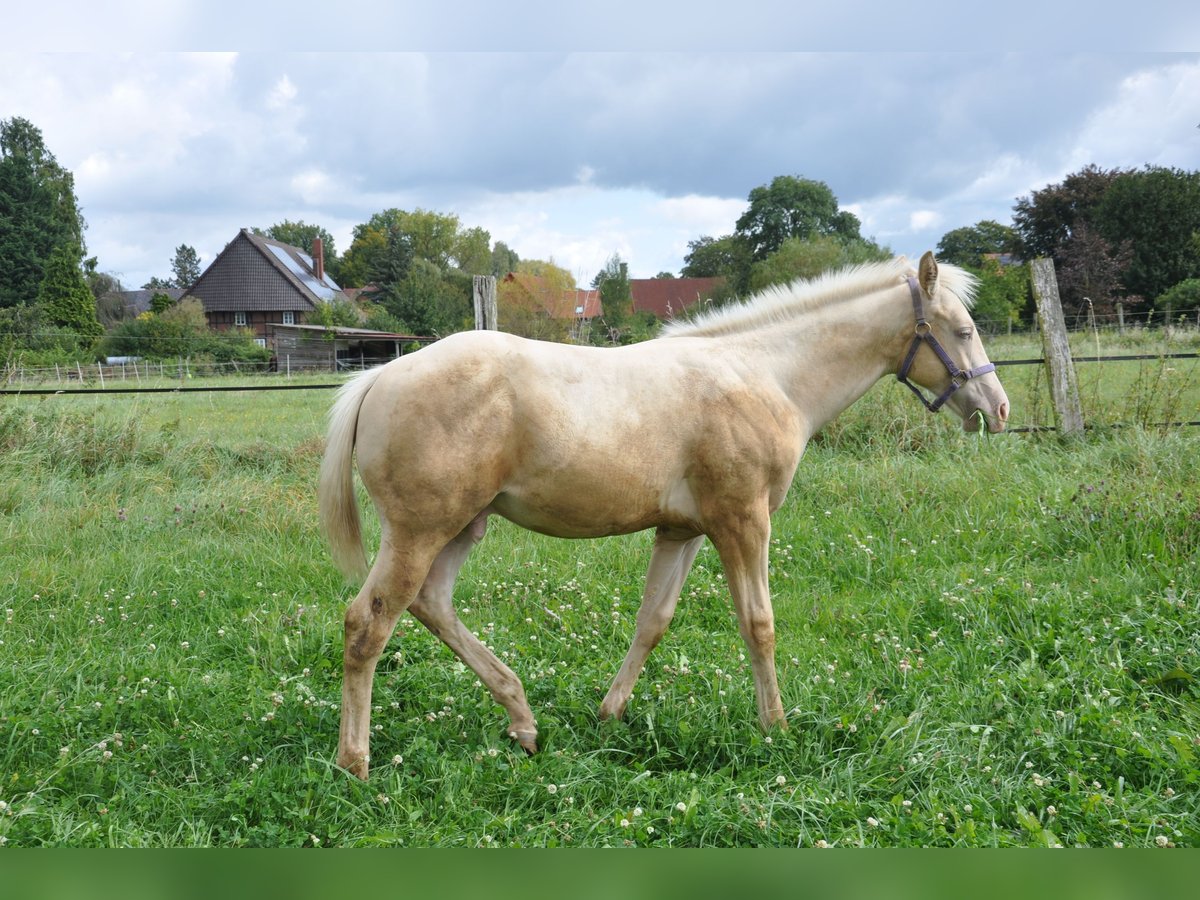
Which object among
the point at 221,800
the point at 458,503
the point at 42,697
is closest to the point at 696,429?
the point at 458,503

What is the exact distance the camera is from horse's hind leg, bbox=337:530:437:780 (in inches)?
122

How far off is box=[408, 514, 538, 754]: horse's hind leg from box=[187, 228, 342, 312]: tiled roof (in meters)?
49.5

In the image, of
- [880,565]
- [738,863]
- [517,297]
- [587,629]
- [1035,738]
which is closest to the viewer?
[738,863]

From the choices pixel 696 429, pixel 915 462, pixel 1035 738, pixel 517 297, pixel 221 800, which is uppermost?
pixel 517 297

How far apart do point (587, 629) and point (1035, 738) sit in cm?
224

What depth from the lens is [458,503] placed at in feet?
10.0

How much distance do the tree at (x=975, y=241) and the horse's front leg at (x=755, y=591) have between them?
52423 millimetres

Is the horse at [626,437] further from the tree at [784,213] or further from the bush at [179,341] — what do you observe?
the tree at [784,213]

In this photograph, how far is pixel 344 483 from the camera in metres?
3.31

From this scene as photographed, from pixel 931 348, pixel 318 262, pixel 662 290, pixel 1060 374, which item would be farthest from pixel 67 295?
pixel 931 348

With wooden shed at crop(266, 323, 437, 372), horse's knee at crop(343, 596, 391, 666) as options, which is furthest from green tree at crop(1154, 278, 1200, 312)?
horse's knee at crop(343, 596, 391, 666)

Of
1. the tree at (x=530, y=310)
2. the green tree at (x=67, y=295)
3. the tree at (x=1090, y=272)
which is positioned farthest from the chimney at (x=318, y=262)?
the tree at (x=1090, y=272)

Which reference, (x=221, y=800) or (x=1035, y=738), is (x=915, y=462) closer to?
(x=1035, y=738)

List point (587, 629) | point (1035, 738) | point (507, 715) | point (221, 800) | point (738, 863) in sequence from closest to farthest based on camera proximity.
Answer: point (738, 863)
point (221, 800)
point (1035, 738)
point (507, 715)
point (587, 629)
